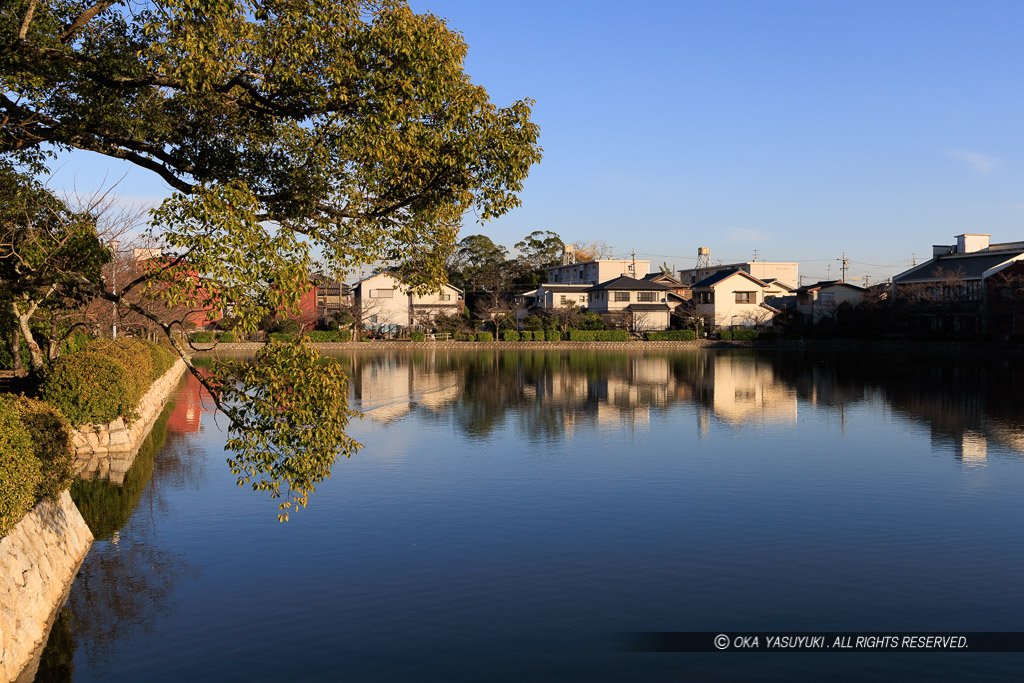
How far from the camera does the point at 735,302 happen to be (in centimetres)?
7300

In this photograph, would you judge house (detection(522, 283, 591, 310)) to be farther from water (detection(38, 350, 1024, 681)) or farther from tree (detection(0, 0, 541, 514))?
tree (detection(0, 0, 541, 514))

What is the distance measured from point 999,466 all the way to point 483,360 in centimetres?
3527

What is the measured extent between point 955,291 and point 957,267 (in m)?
5.45

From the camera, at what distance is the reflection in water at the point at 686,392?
22.9 m

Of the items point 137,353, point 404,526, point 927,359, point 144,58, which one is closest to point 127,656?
point 404,526

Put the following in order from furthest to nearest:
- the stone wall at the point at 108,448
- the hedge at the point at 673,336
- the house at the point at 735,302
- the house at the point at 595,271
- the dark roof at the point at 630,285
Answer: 1. the house at the point at 595,271
2. the house at the point at 735,302
3. the dark roof at the point at 630,285
4. the hedge at the point at 673,336
5. the stone wall at the point at 108,448

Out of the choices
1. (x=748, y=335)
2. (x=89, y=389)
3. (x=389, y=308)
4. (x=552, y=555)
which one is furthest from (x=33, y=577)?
(x=748, y=335)

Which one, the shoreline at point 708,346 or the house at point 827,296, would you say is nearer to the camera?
the shoreline at point 708,346

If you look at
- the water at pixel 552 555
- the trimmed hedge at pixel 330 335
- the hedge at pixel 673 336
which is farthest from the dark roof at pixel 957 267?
the trimmed hedge at pixel 330 335

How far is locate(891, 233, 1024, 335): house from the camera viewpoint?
58.2 metres

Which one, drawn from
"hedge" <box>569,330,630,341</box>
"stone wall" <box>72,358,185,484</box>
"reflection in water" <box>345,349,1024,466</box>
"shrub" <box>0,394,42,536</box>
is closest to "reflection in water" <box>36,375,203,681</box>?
"stone wall" <box>72,358,185,484</box>

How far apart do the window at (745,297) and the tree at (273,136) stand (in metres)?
67.2

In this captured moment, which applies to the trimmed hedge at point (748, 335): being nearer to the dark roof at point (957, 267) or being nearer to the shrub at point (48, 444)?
the dark roof at point (957, 267)

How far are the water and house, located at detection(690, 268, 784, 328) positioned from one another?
50.9m
